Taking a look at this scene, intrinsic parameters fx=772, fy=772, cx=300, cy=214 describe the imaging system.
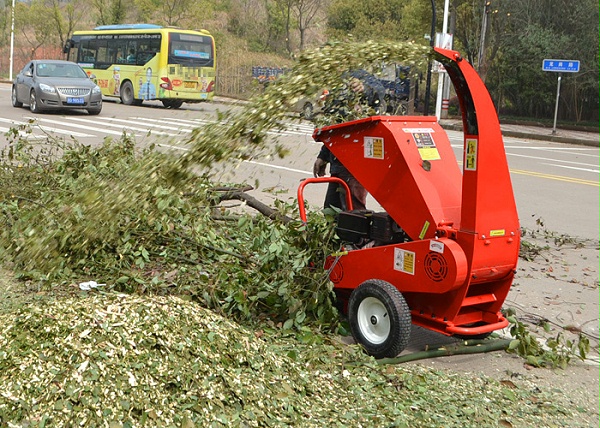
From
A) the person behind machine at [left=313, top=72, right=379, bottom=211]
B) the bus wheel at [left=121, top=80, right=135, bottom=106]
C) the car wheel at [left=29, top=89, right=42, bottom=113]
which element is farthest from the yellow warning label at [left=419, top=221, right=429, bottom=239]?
the bus wheel at [left=121, top=80, right=135, bottom=106]

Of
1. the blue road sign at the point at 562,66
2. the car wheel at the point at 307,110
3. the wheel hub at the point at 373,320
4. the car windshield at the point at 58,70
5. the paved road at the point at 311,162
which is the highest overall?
the blue road sign at the point at 562,66

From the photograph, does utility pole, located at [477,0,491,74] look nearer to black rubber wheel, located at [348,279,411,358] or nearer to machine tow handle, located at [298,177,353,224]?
machine tow handle, located at [298,177,353,224]

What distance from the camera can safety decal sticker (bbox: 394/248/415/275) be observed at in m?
4.73

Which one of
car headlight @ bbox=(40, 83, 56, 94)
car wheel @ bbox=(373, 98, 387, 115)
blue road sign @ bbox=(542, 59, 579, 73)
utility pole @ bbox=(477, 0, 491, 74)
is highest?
utility pole @ bbox=(477, 0, 491, 74)

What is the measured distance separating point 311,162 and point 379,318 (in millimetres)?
10204

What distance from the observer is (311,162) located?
14.9m

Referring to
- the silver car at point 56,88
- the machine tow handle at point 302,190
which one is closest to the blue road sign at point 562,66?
the silver car at point 56,88

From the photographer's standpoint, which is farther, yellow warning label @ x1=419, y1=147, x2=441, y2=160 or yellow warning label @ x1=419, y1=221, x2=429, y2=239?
yellow warning label @ x1=419, y1=147, x2=441, y2=160

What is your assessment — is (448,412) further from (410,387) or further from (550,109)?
(550,109)

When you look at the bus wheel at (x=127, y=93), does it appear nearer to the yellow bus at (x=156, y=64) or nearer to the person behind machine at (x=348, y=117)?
the yellow bus at (x=156, y=64)

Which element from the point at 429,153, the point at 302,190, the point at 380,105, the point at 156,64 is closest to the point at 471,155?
the point at 429,153

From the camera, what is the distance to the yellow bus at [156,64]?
28203 millimetres

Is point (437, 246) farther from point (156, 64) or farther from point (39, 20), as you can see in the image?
point (39, 20)

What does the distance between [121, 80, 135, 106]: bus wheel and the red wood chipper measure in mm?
25383
